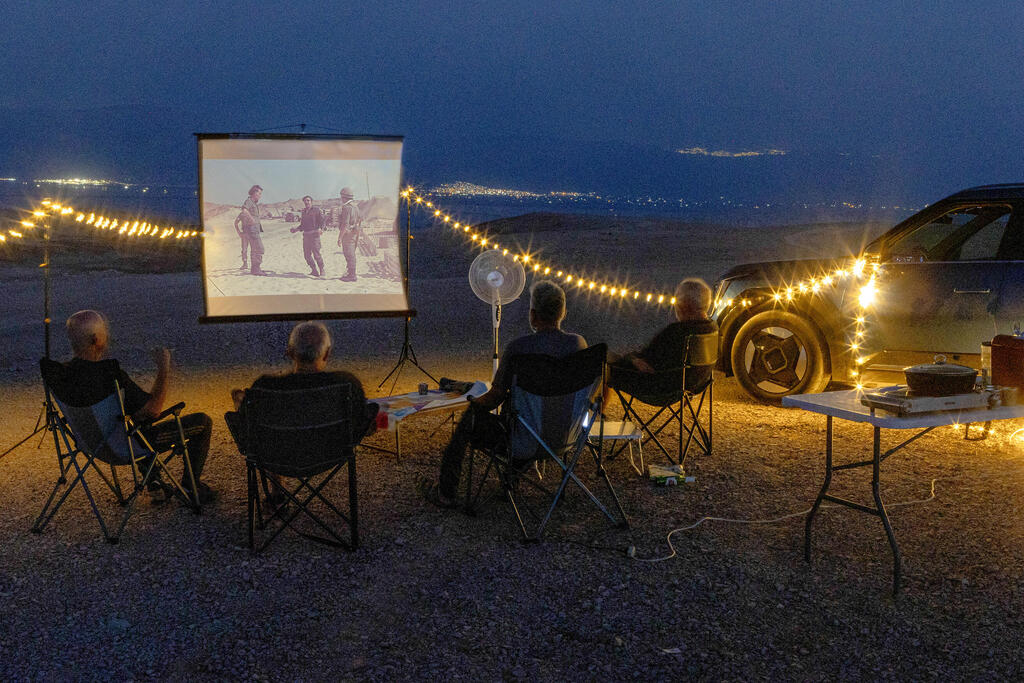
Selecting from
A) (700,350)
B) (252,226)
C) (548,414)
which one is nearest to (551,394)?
(548,414)

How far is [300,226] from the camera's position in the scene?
7527 millimetres

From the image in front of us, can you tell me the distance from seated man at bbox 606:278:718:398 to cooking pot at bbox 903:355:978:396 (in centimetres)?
179

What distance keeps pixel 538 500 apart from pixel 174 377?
524cm

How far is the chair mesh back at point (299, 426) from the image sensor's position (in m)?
4.08

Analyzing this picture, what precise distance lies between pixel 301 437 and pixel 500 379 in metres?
1.11

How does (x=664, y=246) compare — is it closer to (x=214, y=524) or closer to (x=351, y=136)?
(x=351, y=136)

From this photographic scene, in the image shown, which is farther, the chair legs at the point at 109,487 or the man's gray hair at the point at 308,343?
the chair legs at the point at 109,487

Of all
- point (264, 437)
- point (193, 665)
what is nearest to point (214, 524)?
point (264, 437)

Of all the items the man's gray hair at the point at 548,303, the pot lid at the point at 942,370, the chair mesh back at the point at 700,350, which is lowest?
the chair mesh back at the point at 700,350

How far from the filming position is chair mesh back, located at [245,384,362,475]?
13.4ft

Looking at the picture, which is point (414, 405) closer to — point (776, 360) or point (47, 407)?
point (47, 407)

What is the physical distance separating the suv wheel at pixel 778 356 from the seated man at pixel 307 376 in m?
4.26

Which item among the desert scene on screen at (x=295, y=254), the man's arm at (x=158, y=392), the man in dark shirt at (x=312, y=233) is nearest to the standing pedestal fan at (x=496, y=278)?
the desert scene on screen at (x=295, y=254)

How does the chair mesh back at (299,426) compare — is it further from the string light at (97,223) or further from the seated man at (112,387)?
the string light at (97,223)
